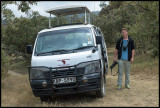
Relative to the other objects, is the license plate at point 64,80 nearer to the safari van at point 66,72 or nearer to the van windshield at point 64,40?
the safari van at point 66,72

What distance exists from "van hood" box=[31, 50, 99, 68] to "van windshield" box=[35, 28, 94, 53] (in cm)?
48

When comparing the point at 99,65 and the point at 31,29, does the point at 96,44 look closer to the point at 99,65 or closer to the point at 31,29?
the point at 99,65

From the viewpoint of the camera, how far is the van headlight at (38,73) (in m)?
6.05

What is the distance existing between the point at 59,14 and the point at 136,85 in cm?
479

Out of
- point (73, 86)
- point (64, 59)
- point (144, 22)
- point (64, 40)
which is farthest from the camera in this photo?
point (144, 22)

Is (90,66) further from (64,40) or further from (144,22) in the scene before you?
(144,22)

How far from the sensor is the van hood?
19.9 ft

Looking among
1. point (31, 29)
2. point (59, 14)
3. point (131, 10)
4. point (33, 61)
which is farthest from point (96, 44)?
point (131, 10)

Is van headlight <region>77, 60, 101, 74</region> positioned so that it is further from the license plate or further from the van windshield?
the van windshield

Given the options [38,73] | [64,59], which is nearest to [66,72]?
[64,59]

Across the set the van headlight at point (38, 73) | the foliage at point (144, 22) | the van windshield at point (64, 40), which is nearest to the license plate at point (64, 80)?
the van headlight at point (38, 73)

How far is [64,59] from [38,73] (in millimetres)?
761

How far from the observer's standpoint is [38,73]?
20.1ft

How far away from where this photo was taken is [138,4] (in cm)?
1300
